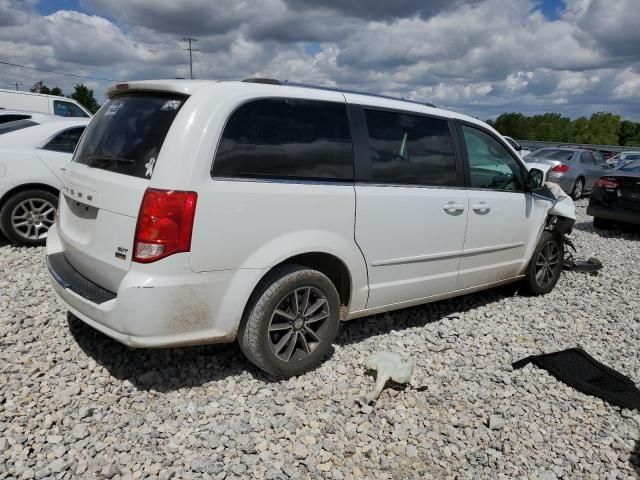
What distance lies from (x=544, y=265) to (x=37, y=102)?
12.5 m

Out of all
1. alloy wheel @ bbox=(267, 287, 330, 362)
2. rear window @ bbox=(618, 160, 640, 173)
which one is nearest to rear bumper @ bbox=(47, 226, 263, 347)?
alloy wheel @ bbox=(267, 287, 330, 362)

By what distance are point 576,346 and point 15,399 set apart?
14.4 ft

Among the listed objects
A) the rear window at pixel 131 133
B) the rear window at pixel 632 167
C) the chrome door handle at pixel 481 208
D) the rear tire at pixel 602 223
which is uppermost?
the rear window at pixel 131 133

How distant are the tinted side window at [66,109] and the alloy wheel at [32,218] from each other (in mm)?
7543

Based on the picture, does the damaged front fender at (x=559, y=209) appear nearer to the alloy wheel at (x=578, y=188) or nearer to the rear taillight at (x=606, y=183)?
the rear taillight at (x=606, y=183)

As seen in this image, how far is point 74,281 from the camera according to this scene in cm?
334

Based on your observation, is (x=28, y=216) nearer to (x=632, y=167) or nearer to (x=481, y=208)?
(x=481, y=208)

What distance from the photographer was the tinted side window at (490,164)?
15.0 ft

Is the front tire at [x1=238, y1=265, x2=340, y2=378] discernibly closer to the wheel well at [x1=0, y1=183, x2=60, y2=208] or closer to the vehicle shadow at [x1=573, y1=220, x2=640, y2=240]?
the wheel well at [x1=0, y1=183, x2=60, y2=208]

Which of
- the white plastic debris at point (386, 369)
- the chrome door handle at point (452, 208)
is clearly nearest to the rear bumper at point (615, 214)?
the chrome door handle at point (452, 208)

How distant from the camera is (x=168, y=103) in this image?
315cm

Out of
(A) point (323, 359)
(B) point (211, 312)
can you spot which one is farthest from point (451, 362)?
(B) point (211, 312)

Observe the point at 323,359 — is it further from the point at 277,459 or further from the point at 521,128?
the point at 521,128

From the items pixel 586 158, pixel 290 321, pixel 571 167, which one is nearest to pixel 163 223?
pixel 290 321
